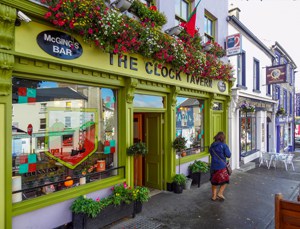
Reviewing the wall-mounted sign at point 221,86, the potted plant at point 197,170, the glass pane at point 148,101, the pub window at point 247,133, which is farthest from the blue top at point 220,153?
the pub window at point 247,133

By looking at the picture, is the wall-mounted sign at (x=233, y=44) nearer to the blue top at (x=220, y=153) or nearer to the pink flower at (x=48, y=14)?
the blue top at (x=220, y=153)

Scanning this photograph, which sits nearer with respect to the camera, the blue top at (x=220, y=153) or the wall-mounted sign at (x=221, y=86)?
the blue top at (x=220, y=153)

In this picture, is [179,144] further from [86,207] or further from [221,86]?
[221,86]

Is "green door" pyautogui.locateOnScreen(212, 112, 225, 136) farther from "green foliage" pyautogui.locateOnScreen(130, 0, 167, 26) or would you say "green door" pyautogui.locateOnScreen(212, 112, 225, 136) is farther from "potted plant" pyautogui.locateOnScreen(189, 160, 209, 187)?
"green foliage" pyautogui.locateOnScreen(130, 0, 167, 26)

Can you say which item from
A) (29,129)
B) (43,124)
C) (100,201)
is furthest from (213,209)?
(29,129)

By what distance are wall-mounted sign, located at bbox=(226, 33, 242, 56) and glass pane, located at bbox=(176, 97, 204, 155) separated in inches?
95.0

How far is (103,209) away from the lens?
4426mm

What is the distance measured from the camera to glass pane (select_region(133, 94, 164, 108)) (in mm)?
5923

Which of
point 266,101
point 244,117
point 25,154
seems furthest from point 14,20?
point 266,101

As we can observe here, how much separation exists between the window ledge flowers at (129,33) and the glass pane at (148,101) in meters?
0.94

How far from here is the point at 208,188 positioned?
731cm

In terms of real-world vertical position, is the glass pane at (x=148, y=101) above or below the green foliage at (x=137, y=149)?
above

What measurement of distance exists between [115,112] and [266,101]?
1175 centimetres

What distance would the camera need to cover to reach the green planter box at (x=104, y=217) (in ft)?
13.7
